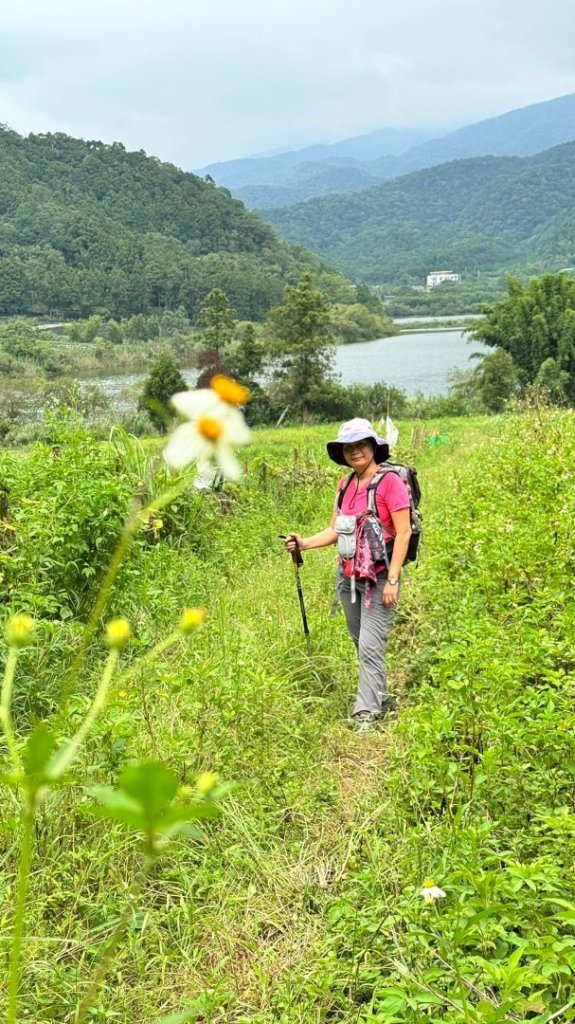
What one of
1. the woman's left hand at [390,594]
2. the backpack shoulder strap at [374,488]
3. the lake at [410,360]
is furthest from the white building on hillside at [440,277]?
the woman's left hand at [390,594]

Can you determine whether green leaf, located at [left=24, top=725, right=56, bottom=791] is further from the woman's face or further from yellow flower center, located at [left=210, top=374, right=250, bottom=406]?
the woman's face

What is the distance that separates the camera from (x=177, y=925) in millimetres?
2023

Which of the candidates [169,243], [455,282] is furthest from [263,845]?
[455,282]

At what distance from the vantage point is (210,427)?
1.36 feet

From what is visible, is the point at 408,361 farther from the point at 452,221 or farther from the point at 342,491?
the point at 452,221

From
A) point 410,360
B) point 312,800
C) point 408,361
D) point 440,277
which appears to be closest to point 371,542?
point 312,800

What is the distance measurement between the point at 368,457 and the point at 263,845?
159 cm

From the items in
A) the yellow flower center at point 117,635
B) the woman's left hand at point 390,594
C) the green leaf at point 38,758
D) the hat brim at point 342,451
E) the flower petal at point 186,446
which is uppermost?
the flower petal at point 186,446

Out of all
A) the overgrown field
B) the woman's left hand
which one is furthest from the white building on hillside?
the woman's left hand

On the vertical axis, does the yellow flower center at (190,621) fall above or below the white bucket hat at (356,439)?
above

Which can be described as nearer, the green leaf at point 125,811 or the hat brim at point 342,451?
the green leaf at point 125,811

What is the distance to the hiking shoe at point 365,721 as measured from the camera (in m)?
3.12

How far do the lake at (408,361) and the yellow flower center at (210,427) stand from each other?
28.3m

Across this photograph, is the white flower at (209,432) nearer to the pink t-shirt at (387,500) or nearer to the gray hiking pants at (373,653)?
the pink t-shirt at (387,500)
